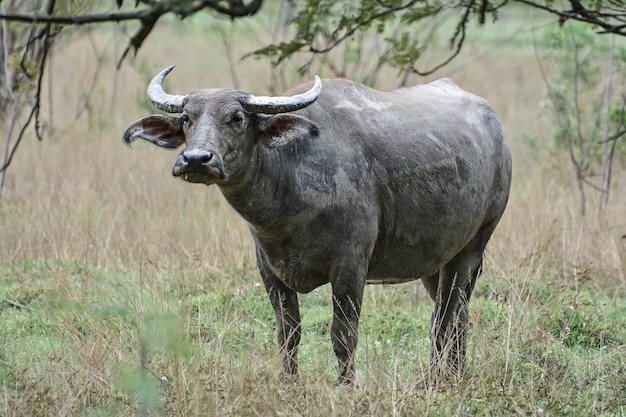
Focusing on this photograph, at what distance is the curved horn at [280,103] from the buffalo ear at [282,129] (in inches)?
1.4

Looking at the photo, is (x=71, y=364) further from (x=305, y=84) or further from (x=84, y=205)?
(x=84, y=205)

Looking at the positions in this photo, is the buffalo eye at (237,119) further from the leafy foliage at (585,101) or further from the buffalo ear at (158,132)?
the leafy foliage at (585,101)

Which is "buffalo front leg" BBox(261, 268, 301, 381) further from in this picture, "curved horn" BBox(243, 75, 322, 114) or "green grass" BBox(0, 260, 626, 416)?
"curved horn" BBox(243, 75, 322, 114)

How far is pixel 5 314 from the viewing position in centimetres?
619

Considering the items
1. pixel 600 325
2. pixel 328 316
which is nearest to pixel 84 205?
pixel 328 316

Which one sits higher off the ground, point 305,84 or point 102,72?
point 305,84

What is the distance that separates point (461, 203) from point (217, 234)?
2.42 m

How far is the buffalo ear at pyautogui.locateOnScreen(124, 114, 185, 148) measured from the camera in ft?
15.0

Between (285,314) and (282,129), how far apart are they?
102cm

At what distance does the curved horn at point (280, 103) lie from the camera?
4395 millimetres

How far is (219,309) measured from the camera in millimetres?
5766

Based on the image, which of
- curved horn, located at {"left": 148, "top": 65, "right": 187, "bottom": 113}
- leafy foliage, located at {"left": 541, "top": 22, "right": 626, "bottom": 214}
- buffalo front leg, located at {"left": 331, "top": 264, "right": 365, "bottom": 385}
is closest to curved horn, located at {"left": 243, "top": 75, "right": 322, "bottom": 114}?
curved horn, located at {"left": 148, "top": 65, "right": 187, "bottom": 113}

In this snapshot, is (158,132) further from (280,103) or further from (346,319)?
(346,319)

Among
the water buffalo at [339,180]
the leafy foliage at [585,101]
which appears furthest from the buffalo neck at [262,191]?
the leafy foliage at [585,101]
